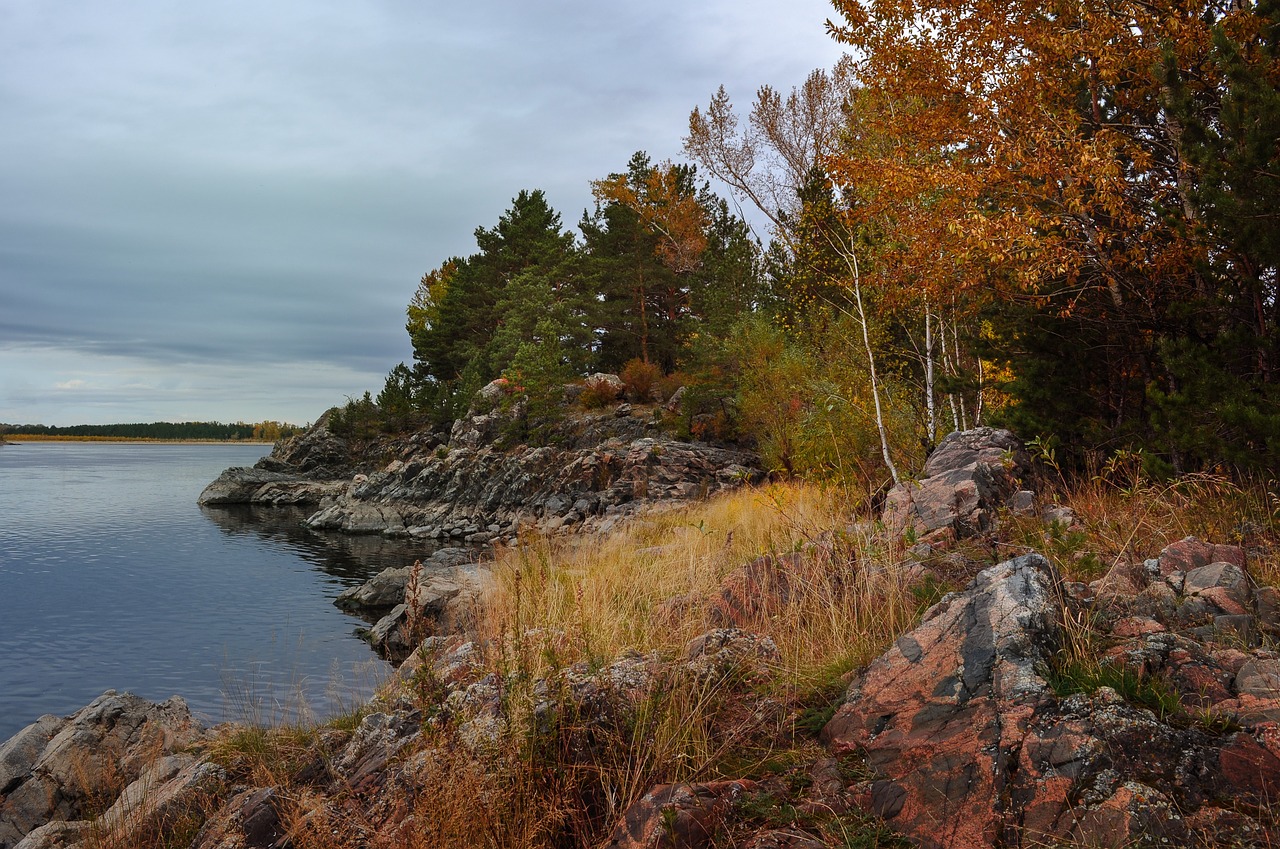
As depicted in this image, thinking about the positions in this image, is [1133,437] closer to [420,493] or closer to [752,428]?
[752,428]

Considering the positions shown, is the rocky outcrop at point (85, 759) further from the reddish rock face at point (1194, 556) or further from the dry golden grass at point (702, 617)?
the reddish rock face at point (1194, 556)

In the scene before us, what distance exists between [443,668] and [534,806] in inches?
92.8

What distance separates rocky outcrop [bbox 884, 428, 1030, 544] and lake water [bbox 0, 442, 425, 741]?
630cm

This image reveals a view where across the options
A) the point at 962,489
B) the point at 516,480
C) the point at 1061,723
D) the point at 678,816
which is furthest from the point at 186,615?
the point at 1061,723

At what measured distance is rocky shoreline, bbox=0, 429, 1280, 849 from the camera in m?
2.90

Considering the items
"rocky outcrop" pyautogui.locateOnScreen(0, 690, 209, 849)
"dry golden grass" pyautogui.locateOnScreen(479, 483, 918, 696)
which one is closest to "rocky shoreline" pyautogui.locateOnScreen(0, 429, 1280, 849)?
"dry golden grass" pyautogui.locateOnScreen(479, 483, 918, 696)

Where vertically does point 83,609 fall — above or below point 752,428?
below

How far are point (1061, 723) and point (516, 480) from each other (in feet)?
95.6

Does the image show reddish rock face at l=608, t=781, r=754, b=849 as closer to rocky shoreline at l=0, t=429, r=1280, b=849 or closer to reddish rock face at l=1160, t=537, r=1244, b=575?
rocky shoreline at l=0, t=429, r=1280, b=849

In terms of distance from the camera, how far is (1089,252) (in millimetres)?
9406

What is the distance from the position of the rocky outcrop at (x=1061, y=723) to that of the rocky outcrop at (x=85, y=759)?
6370 millimetres

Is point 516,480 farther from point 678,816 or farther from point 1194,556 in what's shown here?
point 678,816

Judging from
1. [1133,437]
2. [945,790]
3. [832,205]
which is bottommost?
[945,790]

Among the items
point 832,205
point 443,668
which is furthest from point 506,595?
point 832,205
